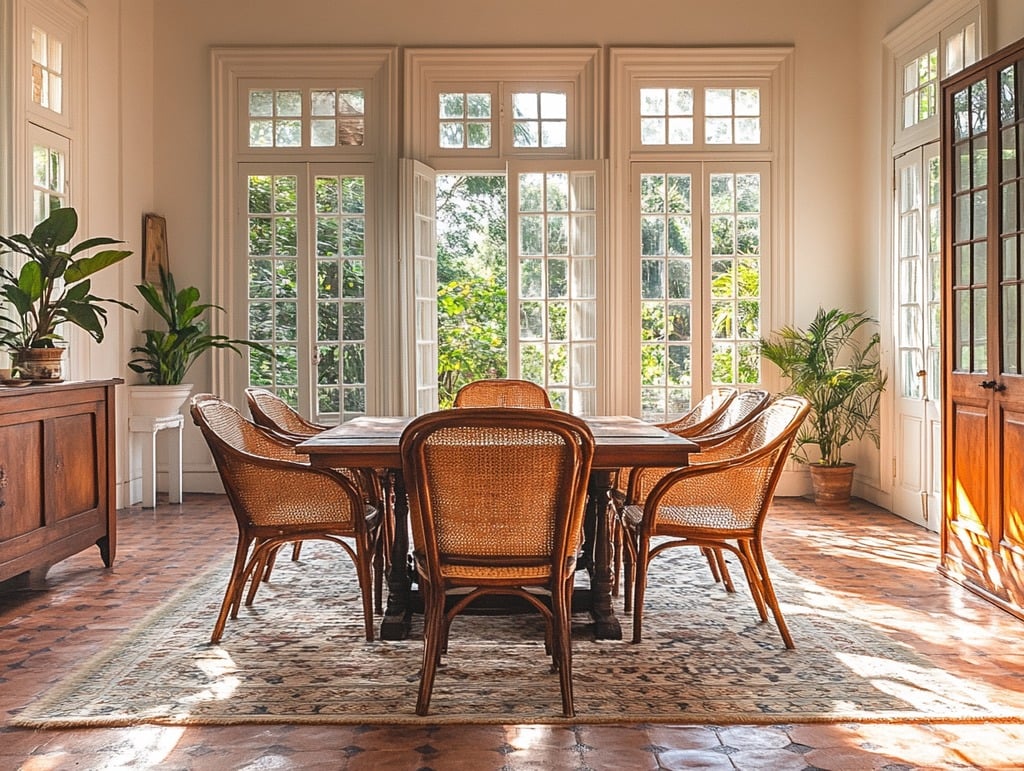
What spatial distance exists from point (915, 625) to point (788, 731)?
145 centimetres

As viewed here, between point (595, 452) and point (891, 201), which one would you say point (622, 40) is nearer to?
point (891, 201)

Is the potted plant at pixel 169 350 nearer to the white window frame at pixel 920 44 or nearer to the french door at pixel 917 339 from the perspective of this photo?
the french door at pixel 917 339

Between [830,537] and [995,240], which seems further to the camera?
[830,537]

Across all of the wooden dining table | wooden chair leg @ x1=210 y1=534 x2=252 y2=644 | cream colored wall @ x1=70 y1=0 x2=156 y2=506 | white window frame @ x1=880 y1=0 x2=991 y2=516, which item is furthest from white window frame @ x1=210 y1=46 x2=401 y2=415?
wooden chair leg @ x1=210 y1=534 x2=252 y2=644

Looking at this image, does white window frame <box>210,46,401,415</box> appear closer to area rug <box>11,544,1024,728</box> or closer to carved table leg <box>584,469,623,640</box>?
area rug <box>11,544,1024,728</box>

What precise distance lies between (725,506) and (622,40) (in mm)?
4984

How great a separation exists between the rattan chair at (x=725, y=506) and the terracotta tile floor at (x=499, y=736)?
2.20 feet

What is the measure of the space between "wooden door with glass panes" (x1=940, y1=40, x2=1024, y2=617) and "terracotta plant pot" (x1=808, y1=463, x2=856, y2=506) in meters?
2.26

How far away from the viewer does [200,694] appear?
10.9ft

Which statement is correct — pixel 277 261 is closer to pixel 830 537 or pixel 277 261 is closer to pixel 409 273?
pixel 409 273

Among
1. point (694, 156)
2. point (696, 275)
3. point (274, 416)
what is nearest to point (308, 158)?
point (694, 156)

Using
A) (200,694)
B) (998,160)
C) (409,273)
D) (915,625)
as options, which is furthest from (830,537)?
(200,694)

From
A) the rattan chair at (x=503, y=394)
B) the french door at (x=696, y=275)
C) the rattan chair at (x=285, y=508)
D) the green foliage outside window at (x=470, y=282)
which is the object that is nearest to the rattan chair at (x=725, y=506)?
the rattan chair at (x=285, y=508)

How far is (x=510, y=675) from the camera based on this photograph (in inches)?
138
